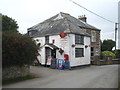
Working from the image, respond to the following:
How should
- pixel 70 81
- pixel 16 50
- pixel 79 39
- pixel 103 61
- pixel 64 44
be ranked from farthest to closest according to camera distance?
pixel 103 61, pixel 79 39, pixel 64 44, pixel 70 81, pixel 16 50

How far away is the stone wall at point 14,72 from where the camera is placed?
9555 mm

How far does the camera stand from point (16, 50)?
31.2ft

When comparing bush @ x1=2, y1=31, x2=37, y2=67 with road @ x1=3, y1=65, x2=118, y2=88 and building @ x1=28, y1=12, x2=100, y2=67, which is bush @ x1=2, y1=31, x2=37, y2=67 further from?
building @ x1=28, y1=12, x2=100, y2=67

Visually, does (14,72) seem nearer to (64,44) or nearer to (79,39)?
(64,44)

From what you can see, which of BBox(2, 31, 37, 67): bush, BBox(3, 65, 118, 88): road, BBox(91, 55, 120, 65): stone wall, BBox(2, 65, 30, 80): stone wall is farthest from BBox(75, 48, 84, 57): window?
BBox(2, 65, 30, 80): stone wall

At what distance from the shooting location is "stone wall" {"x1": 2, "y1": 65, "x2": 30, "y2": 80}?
376 inches

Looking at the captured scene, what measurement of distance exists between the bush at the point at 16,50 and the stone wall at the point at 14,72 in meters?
0.35

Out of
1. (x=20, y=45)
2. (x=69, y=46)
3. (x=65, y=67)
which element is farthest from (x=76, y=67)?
(x=20, y=45)

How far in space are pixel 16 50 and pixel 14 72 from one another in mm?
1856

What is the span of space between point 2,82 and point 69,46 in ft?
30.6

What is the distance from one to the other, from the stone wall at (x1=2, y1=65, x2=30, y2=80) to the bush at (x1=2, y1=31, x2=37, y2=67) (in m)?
0.35

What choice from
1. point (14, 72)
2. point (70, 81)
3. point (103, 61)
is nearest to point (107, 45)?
point (103, 61)

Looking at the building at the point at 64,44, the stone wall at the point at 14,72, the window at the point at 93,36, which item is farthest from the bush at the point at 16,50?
the window at the point at 93,36

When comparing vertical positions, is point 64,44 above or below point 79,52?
above
